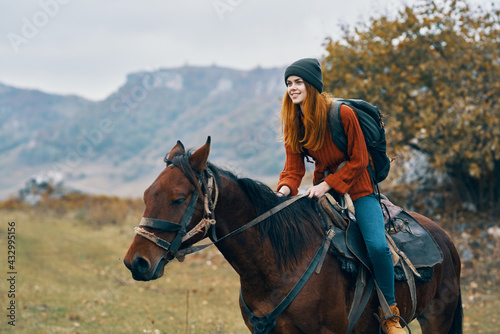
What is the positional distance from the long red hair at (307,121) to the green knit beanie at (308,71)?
0.05 m

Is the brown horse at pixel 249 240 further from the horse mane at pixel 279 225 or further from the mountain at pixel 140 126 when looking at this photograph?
the mountain at pixel 140 126

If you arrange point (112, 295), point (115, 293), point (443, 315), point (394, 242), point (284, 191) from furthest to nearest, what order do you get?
point (115, 293) < point (112, 295) < point (443, 315) < point (394, 242) < point (284, 191)

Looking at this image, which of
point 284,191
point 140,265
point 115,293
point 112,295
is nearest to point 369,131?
point 284,191

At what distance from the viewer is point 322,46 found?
40.8ft

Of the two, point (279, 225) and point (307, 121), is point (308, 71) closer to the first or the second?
point (307, 121)

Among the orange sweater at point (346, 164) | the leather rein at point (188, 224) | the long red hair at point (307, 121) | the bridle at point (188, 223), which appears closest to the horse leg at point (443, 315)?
the orange sweater at point (346, 164)

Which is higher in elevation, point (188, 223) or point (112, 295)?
point (188, 223)

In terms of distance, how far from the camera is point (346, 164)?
318cm

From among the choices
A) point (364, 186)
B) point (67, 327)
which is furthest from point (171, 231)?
point (67, 327)

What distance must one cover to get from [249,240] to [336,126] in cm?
106

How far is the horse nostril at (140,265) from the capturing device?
2492 mm

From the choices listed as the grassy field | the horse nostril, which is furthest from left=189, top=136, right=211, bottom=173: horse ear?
the grassy field

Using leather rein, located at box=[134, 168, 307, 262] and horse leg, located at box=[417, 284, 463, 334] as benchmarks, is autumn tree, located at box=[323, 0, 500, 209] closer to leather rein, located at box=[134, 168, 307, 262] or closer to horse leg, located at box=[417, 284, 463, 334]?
horse leg, located at box=[417, 284, 463, 334]

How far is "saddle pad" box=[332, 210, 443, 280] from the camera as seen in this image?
3.13 meters
